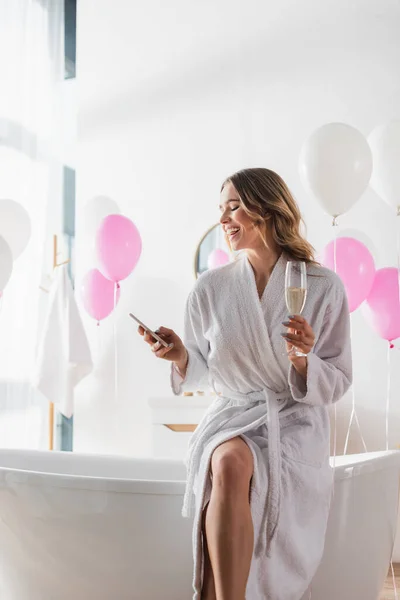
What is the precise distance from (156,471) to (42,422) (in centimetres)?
110

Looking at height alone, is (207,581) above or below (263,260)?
below

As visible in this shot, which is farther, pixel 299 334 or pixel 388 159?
pixel 388 159

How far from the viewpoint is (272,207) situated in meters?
2.06

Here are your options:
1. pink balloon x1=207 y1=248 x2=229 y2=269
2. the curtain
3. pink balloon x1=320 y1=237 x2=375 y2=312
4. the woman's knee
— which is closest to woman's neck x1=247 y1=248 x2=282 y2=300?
the woman's knee

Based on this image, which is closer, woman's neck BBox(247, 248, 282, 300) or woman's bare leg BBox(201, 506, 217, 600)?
woman's bare leg BBox(201, 506, 217, 600)

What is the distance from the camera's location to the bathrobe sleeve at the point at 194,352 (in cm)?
207

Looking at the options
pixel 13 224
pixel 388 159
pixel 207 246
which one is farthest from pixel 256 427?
pixel 207 246

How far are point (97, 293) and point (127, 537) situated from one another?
5.47ft

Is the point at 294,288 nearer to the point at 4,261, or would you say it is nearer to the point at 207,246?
the point at 4,261

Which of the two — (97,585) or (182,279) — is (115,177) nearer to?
(182,279)

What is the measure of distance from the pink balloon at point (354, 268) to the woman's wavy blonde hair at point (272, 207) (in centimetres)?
72

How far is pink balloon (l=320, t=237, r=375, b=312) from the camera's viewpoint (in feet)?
9.24

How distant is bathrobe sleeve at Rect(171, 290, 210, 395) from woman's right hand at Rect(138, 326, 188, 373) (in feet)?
0.12

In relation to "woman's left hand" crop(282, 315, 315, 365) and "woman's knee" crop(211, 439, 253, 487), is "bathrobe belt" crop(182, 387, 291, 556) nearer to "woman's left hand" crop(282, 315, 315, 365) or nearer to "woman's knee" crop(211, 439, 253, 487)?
"woman's knee" crop(211, 439, 253, 487)
